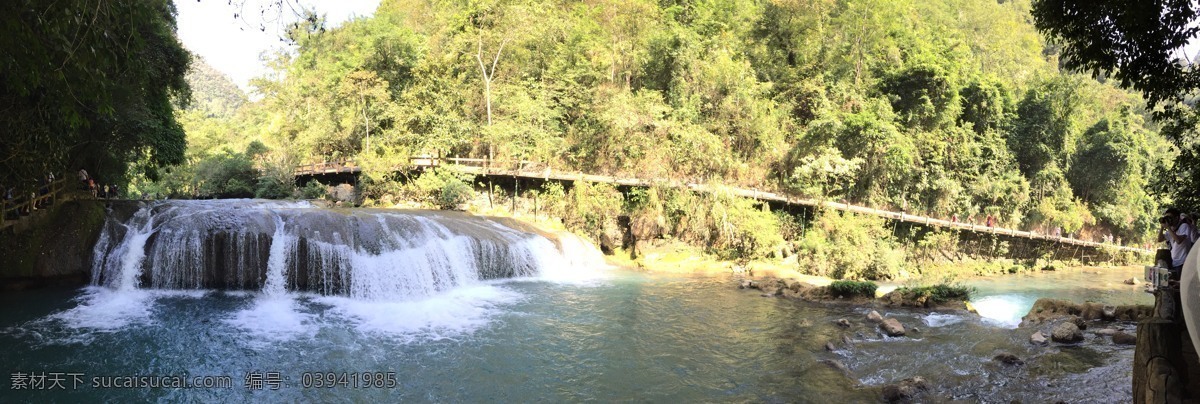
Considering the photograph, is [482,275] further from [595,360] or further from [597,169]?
[597,169]

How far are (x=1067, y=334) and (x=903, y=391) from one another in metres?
4.60

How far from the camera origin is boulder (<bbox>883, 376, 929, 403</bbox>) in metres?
7.52

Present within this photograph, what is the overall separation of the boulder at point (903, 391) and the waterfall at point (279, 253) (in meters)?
9.43

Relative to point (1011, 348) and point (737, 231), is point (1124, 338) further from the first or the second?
point (737, 231)

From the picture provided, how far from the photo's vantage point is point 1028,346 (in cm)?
985

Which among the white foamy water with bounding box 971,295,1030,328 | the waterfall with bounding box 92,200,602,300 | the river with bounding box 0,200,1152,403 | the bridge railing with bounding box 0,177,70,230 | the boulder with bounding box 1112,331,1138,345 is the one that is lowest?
the white foamy water with bounding box 971,295,1030,328

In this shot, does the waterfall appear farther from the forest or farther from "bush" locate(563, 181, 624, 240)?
the forest

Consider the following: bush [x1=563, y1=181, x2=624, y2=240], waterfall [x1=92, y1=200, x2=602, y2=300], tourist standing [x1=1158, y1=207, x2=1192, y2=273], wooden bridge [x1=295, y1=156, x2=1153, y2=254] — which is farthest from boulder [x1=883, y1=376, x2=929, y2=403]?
bush [x1=563, y1=181, x2=624, y2=240]

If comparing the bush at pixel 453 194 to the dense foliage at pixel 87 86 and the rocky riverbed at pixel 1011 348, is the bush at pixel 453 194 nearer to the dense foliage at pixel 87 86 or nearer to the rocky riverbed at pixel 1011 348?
the dense foliage at pixel 87 86

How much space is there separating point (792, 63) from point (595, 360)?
22.6 meters

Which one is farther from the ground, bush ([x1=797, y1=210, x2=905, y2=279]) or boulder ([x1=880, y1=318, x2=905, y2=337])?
bush ([x1=797, y1=210, x2=905, y2=279])

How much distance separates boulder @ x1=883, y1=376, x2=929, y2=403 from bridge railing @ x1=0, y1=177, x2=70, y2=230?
15177 mm

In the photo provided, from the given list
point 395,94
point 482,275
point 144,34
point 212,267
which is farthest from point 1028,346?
point 395,94

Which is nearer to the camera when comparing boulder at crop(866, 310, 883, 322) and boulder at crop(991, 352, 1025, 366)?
boulder at crop(991, 352, 1025, 366)
